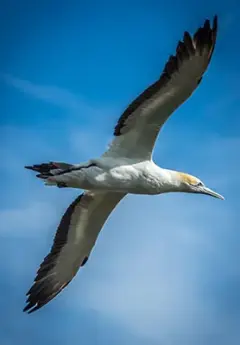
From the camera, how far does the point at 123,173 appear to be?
16062mm

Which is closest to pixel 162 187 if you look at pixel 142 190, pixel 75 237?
pixel 142 190

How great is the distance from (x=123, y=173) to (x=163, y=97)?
1600mm

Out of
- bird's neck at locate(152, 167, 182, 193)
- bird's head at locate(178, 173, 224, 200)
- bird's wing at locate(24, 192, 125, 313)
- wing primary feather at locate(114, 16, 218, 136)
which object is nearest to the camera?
wing primary feather at locate(114, 16, 218, 136)

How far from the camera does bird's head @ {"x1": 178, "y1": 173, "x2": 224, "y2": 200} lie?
54.9 feet

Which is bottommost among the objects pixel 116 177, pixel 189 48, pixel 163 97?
pixel 116 177

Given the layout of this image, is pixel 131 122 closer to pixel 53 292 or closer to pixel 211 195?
pixel 211 195

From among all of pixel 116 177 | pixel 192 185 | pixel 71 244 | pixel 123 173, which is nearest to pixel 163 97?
pixel 123 173

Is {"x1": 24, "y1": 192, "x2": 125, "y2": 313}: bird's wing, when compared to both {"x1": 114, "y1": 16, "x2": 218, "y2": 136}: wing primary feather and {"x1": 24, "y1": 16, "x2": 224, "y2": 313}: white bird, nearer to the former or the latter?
{"x1": 24, "y1": 16, "x2": 224, "y2": 313}: white bird

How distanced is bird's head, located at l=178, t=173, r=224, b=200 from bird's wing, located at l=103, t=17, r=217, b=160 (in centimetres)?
89

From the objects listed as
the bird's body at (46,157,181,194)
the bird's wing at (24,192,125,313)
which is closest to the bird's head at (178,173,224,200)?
the bird's body at (46,157,181,194)

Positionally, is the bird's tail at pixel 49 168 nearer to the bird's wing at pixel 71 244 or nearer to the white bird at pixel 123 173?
the white bird at pixel 123 173

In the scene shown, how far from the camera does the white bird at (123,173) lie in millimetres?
15164

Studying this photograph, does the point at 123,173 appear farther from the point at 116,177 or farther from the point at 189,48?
the point at 189,48

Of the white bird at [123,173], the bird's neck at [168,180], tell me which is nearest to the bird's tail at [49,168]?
the white bird at [123,173]
